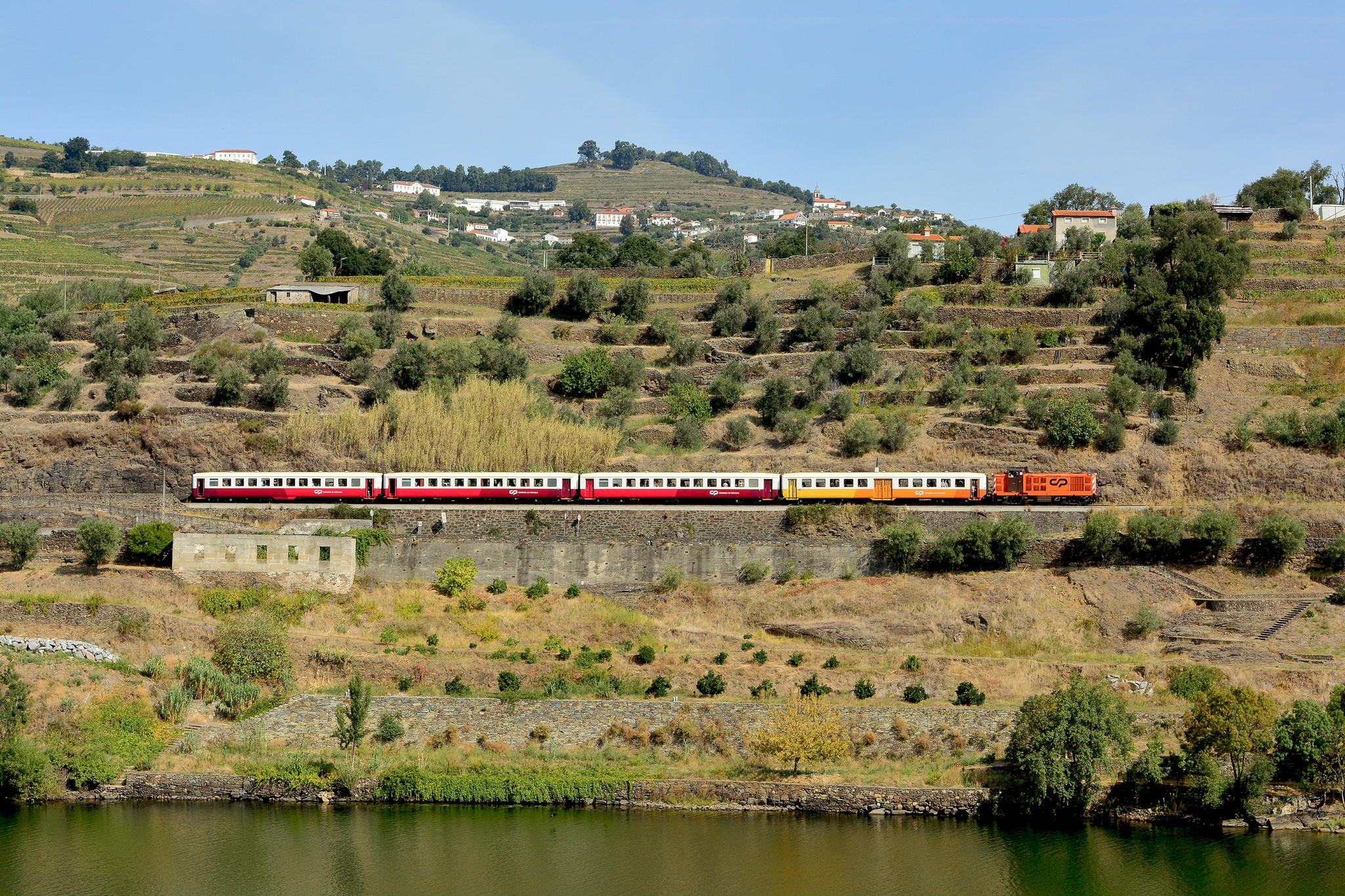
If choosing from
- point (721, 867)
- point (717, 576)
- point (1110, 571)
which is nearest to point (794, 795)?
point (721, 867)

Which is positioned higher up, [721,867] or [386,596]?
[386,596]

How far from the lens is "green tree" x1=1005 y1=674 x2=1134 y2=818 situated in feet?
110

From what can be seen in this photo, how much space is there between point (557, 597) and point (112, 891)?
61.5ft

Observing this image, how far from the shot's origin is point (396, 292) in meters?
69.8

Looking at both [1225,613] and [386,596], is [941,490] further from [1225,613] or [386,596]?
[386,596]

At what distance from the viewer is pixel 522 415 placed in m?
56.3

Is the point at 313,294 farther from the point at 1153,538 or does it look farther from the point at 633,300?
the point at 1153,538

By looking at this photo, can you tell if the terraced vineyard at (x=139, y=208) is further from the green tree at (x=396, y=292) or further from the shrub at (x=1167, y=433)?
the shrub at (x=1167, y=433)

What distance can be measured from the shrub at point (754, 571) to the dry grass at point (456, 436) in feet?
33.9

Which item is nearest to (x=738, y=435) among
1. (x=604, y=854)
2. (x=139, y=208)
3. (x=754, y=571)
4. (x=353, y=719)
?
(x=754, y=571)

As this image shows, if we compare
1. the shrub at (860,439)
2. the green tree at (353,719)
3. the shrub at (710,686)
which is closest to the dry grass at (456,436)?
the shrub at (860,439)

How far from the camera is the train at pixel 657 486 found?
49.5m

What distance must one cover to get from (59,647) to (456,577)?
11954 mm

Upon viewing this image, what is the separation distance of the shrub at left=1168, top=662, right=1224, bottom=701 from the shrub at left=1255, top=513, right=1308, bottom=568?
7.11 metres
